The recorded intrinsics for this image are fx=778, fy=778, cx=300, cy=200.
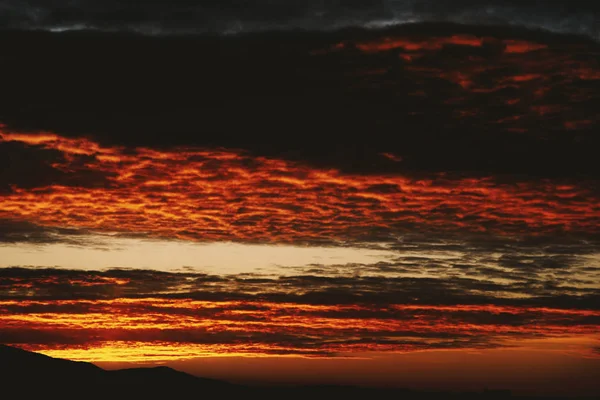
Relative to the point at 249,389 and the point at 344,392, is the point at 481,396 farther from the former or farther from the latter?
the point at 249,389

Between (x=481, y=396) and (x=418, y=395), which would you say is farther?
(x=418, y=395)

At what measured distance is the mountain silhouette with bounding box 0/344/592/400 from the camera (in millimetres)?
105438

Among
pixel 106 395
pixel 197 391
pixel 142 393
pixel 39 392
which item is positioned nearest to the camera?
pixel 39 392

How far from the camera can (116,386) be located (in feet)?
391

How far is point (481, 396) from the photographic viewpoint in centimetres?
12594

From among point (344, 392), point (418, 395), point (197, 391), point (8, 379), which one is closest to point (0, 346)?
point (8, 379)

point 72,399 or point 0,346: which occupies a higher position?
point 0,346

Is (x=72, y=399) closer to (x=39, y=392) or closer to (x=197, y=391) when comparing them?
(x=39, y=392)

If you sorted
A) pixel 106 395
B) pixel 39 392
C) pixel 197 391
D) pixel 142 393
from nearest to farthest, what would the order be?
pixel 39 392
pixel 106 395
pixel 142 393
pixel 197 391

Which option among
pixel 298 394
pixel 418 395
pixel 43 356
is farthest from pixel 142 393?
pixel 418 395

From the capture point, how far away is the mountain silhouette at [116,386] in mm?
105438

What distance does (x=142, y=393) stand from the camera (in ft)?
392

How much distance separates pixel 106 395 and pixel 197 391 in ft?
71.8

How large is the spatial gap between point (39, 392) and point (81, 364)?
24.3 metres
